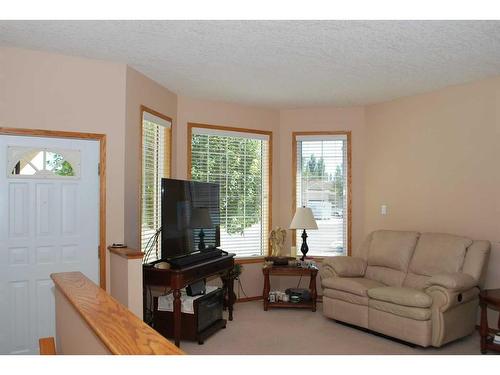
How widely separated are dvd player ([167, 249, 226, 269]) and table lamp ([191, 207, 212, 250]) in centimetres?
11

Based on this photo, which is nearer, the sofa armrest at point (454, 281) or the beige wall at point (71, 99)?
the beige wall at point (71, 99)

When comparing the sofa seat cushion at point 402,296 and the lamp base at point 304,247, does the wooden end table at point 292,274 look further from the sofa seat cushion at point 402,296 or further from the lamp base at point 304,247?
the sofa seat cushion at point 402,296

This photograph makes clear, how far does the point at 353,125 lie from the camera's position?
241 inches

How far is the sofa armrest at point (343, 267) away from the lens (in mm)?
5102

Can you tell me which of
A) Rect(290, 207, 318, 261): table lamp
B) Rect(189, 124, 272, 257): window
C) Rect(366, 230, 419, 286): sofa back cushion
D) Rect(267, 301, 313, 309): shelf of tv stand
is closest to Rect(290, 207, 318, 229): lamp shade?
Rect(290, 207, 318, 261): table lamp

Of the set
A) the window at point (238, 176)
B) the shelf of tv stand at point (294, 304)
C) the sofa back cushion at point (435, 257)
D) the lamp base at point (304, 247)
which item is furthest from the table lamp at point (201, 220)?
the sofa back cushion at point (435, 257)

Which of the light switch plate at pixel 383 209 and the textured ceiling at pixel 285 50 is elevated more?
the textured ceiling at pixel 285 50

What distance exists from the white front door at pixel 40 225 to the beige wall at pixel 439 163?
11.6ft

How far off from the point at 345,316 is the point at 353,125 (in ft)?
8.50

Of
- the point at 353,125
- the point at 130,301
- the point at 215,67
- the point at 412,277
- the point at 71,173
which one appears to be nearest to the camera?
the point at 130,301

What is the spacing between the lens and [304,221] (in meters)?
5.71

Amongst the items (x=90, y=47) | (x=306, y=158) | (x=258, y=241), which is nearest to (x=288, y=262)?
(x=258, y=241)
